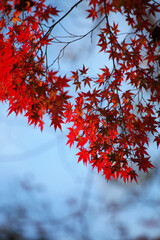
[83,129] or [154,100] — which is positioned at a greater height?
[154,100]

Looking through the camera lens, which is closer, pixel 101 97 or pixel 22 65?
pixel 22 65

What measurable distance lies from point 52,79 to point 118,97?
40.2 inches

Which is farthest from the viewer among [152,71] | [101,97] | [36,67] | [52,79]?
[101,97]

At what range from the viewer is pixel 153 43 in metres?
2.77

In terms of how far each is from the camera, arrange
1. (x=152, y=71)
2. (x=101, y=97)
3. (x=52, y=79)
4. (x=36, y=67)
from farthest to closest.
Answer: (x=101, y=97) < (x=152, y=71) < (x=36, y=67) < (x=52, y=79)

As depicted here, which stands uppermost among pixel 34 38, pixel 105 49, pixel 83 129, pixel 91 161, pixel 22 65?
pixel 105 49

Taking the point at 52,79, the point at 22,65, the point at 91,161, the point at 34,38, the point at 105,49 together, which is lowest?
the point at 91,161

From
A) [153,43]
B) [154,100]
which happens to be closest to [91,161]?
[154,100]

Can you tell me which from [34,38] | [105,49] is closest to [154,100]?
[105,49]

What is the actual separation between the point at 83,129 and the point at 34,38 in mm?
1212

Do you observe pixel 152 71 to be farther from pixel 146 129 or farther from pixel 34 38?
pixel 34 38

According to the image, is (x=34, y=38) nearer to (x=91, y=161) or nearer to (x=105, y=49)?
(x=105, y=49)

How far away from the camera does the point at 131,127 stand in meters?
3.09

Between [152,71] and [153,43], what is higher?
[153,43]
